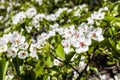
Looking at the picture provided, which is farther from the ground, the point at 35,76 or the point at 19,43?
the point at 19,43

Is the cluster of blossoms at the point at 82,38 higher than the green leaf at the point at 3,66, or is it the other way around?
the cluster of blossoms at the point at 82,38

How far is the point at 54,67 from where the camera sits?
222 cm

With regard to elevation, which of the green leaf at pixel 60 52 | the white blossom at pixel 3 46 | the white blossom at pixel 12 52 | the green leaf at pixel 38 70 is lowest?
the green leaf at pixel 38 70

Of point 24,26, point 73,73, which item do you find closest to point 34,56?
point 73,73

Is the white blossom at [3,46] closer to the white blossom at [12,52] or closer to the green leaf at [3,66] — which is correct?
the white blossom at [12,52]

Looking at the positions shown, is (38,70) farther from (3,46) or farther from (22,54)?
(3,46)

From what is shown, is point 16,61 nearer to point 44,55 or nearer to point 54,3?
point 44,55

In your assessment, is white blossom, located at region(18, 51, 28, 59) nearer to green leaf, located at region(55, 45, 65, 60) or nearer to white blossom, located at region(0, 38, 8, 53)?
white blossom, located at region(0, 38, 8, 53)

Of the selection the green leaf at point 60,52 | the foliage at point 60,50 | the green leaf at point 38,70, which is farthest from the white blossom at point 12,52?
the green leaf at point 60,52

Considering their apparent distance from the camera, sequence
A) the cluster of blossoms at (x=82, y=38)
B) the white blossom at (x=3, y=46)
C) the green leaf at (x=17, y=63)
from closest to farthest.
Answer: the cluster of blossoms at (x=82, y=38)
the green leaf at (x=17, y=63)
the white blossom at (x=3, y=46)

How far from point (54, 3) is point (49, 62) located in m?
3.58

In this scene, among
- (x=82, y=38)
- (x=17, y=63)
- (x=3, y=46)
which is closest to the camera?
(x=82, y=38)

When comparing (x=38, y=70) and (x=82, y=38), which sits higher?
(x=82, y=38)

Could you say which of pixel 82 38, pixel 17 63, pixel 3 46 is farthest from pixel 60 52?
pixel 3 46
